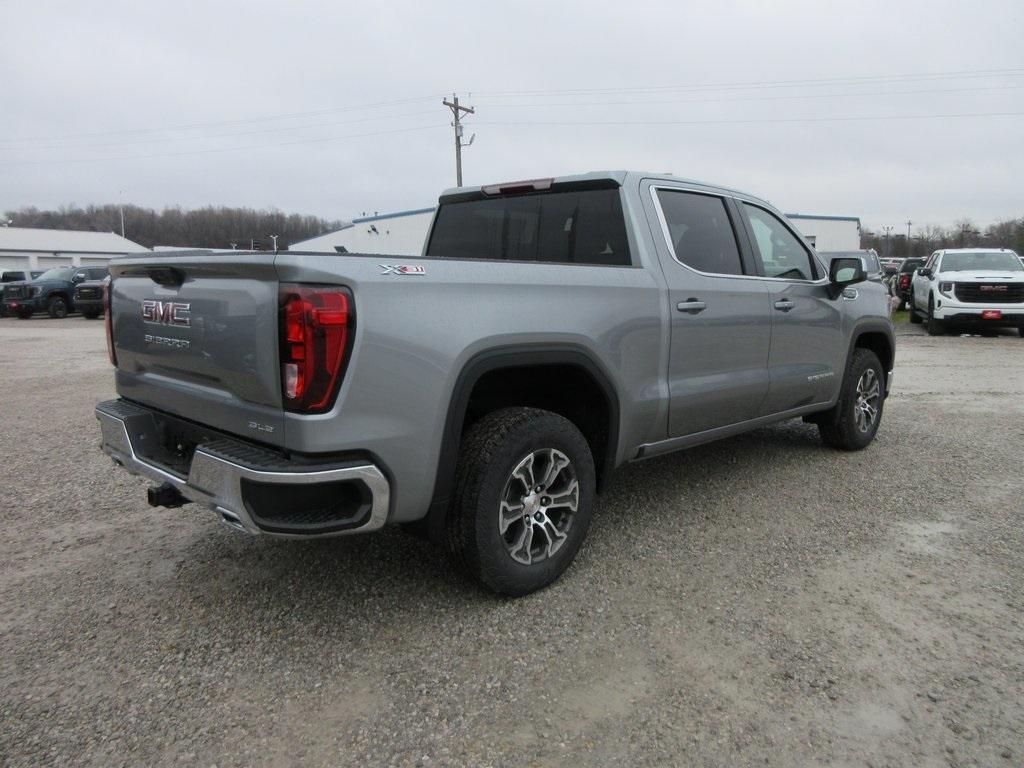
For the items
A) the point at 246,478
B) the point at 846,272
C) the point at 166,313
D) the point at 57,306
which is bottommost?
the point at 57,306

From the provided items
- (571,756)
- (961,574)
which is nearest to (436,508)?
(571,756)

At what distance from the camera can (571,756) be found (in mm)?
2160

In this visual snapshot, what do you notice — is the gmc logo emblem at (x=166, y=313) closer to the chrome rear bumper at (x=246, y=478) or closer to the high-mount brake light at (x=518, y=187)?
the chrome rear bumper at (x=246, y=478)

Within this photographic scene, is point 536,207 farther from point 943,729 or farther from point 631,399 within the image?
point 943,729

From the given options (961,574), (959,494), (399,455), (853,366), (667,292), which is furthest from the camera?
(853,366)

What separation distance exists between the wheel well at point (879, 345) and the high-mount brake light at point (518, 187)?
2999mm

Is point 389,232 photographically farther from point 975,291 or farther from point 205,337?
point 205,337

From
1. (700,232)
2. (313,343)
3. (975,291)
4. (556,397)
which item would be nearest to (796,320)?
(700,232)

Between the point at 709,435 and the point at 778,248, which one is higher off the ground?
the point at 778,248

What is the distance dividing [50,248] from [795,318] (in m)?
66.2

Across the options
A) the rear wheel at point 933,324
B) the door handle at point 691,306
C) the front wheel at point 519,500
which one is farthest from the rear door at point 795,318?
the rear wheel at point 933,324

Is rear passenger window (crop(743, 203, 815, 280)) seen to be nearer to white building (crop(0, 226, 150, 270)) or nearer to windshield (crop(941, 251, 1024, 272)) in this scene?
windshield (crop(941, 251, 1024, 272))

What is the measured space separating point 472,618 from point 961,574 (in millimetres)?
2276

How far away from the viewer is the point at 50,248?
57.4 metres
